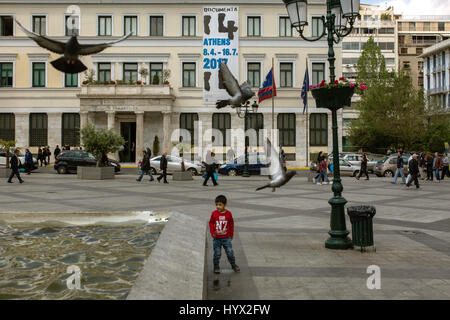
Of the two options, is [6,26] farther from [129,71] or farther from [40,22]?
[129,71]

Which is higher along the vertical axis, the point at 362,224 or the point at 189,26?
the point at 189,26

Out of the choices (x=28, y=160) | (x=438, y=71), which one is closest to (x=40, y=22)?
(x=28, y=160)

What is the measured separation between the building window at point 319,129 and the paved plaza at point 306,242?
23.9 metres

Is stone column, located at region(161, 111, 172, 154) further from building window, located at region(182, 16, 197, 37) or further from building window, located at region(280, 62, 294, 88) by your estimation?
building window, located at region(280, 62, 294, 88)

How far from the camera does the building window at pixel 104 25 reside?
137 ft

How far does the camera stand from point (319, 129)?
4209 cm

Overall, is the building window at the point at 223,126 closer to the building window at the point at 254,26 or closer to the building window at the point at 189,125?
the building window at the point at 189,125

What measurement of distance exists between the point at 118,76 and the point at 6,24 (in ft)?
39.4

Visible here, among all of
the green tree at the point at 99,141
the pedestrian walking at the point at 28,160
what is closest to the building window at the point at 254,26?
the green tree at the point at 99,141

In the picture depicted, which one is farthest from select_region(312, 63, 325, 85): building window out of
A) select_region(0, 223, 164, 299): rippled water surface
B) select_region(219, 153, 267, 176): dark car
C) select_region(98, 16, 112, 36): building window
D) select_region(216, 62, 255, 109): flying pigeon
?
select_region(0, 223, 164, 299): rippled water surface

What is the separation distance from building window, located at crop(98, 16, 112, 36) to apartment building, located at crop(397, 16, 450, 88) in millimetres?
60378

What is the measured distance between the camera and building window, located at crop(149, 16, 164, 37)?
42094mm

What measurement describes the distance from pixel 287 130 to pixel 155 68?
45.4 ft
